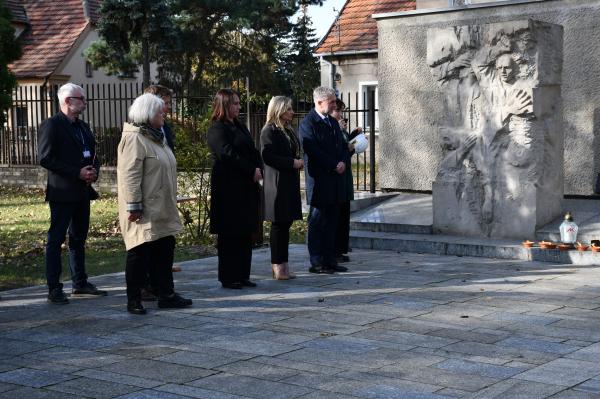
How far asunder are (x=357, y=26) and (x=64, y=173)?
971 inches

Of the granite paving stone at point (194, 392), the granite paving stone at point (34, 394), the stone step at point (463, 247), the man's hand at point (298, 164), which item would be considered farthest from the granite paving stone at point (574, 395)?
the stone step at point (463, 247)

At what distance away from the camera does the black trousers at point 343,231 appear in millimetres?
10805

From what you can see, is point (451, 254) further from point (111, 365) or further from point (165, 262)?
point (111, 365)

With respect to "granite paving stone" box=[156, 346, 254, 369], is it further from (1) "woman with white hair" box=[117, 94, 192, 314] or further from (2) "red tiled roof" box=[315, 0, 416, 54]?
(2) "red tiled roof" box=[315, 0, 416, 54]

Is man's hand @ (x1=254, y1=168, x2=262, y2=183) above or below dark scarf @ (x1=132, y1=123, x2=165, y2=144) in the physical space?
below

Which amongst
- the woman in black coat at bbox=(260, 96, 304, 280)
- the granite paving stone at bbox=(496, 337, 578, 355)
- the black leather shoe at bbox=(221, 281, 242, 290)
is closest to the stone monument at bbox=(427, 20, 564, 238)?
the woman in black coat at bbox=(260, 96, 304, 280)

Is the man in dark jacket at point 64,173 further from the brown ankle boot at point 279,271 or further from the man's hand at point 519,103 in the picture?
the man's hand at point 519,103

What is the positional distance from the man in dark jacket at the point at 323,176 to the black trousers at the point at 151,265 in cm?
223

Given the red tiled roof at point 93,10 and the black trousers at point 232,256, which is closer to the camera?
the black trousers at point 232,256

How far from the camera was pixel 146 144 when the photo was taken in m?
7.80

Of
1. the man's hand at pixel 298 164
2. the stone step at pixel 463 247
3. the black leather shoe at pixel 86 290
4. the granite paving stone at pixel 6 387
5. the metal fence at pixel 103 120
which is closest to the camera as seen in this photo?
the granite paving stone at pixel 6 387

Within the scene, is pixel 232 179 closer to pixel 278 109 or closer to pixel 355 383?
pixel 278 109

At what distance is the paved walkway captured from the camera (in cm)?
570

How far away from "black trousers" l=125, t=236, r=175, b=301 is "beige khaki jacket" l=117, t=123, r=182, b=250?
0.41ft
